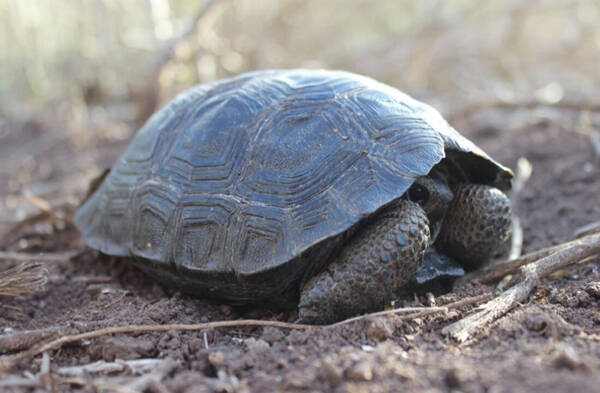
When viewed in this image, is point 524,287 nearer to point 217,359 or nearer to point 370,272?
point 370,272

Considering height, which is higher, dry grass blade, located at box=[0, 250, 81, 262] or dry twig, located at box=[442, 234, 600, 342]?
dry twig, located at box=[442, 234, 600, 342]

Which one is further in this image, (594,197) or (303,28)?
(303,28)

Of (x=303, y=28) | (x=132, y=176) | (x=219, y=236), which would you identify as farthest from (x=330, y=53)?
(x=219, y=236)

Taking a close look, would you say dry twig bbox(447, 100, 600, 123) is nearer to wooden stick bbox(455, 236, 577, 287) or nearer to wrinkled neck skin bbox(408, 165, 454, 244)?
wooden stick bbox(455, 236, 577, 287)

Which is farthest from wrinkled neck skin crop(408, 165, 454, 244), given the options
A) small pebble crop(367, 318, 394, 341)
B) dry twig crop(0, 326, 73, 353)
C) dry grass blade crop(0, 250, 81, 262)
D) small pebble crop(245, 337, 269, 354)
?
dry grass blade crop(0, 250, 81, 262)

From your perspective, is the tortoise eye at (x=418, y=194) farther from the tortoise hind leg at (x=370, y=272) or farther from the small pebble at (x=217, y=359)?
the small pebble at (x=217, y=359)

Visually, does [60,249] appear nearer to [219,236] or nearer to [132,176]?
[132,176]
